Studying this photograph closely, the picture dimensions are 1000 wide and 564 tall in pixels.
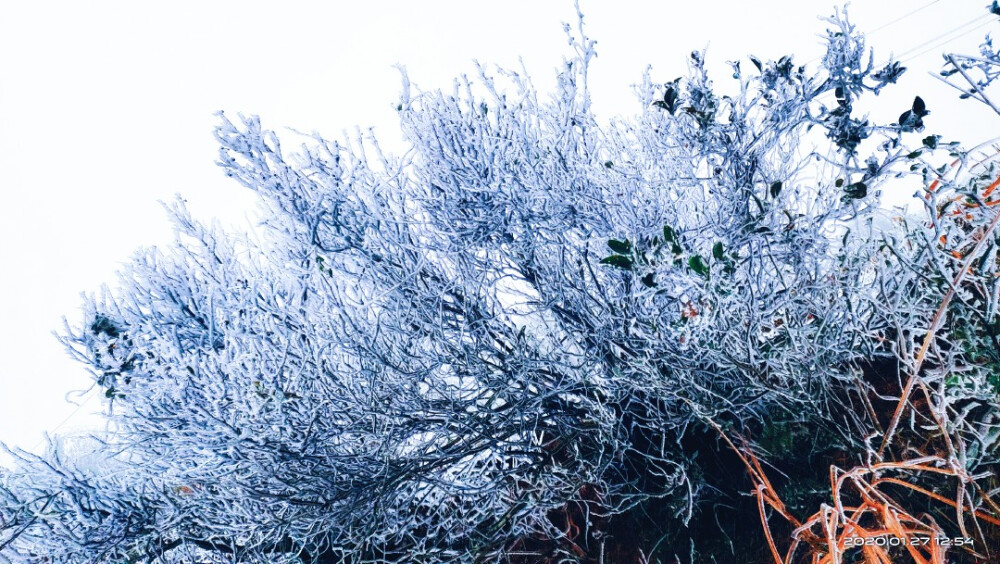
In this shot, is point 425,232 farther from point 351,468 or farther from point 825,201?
point 825,201

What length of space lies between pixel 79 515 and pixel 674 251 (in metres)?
3.29

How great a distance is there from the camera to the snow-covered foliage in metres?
2.62

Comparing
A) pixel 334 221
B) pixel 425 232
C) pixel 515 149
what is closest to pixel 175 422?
pixel 334 221

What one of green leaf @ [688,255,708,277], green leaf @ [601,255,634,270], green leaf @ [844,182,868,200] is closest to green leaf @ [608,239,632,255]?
green leaf @ [601,255,634,270]

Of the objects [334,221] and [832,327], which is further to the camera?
[334,221]

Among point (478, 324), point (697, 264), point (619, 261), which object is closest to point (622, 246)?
point (619, 261)

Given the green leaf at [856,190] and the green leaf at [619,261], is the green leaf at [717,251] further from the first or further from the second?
the green leaf at [856,190]

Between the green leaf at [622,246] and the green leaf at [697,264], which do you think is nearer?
the green leaf at [697,264]

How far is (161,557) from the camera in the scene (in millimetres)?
3336

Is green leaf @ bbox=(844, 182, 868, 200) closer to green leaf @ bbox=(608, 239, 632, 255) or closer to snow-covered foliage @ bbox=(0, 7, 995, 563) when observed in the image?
snow-covered foliage @ bbox=(0, 7, 995, 563)

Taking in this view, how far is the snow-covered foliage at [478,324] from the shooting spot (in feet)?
8.58

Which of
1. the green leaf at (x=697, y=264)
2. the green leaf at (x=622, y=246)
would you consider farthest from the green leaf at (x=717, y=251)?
the green leaf at (x=622, y=246)

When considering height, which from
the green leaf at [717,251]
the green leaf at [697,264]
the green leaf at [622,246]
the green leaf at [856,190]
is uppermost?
the green leaf at [622,246]

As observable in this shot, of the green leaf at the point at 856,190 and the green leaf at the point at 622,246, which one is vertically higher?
the green leaf at the point at 622,246
